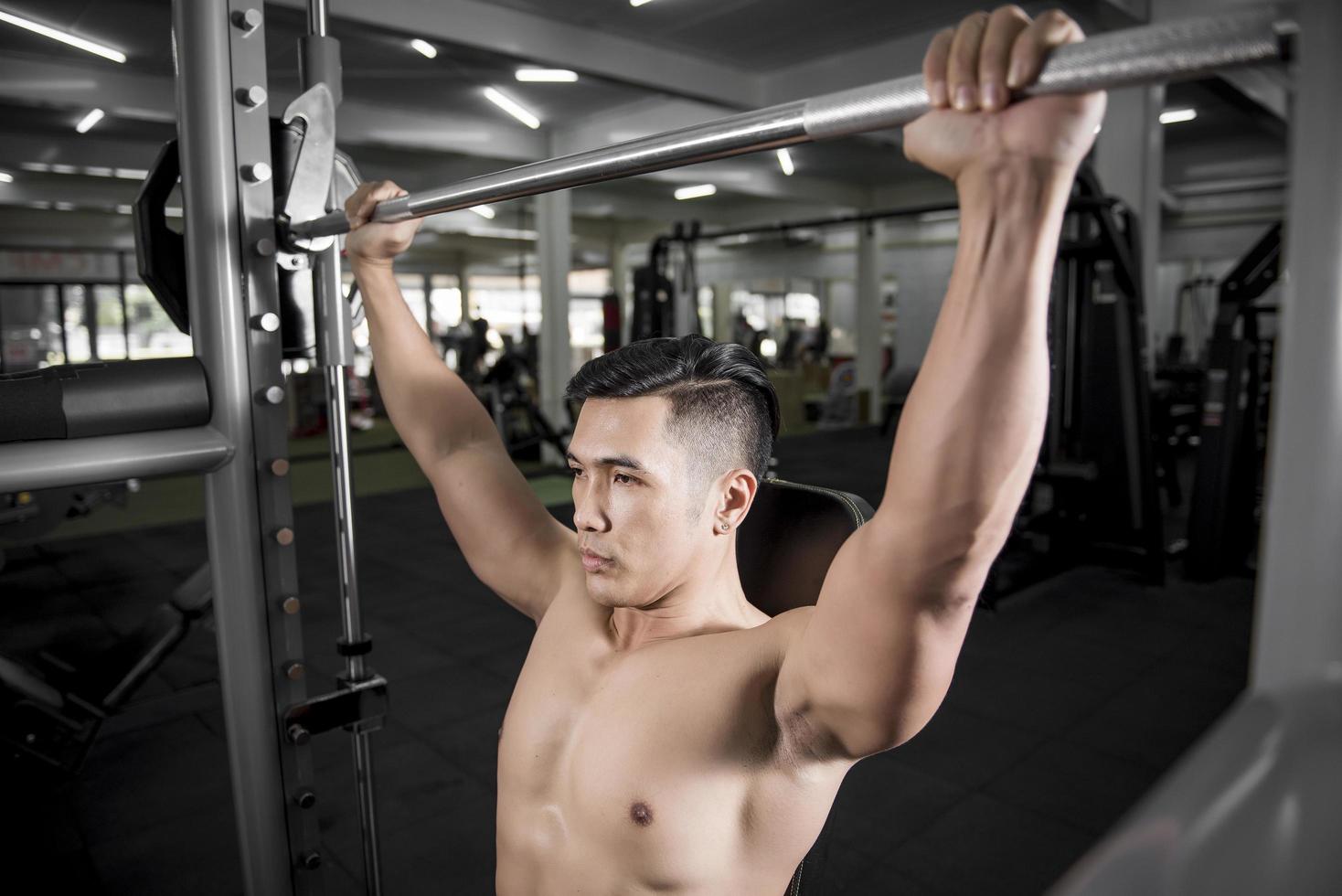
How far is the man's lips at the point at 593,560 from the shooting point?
0.89 m

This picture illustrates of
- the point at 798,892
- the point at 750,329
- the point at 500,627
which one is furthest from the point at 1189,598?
the point at 750,329

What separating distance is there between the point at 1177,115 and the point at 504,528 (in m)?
8.63

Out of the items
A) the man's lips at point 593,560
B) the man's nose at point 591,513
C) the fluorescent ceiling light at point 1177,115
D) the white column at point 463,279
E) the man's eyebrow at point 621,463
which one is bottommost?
the man's lips at point 593,560

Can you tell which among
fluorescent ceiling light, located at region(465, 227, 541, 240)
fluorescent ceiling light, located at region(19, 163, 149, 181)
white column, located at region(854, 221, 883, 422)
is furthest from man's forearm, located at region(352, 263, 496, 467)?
white column, located at region(854, 221, 883, 422)

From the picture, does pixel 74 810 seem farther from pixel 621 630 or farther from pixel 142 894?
pixel 621 630

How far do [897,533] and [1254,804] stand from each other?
1.01ft

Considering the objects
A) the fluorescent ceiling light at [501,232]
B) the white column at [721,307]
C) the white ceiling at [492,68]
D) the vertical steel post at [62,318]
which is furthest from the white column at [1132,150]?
the vertical steel post at [62,318]

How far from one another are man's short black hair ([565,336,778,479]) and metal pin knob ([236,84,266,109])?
0.60 metres

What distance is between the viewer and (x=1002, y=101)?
54 cm

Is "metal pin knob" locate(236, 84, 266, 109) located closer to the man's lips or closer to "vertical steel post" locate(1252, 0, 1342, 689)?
the man's lips

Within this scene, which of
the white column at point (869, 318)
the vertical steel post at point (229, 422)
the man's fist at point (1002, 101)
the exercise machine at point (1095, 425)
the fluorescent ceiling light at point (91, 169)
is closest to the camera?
the man's fist at point (1002, 101)

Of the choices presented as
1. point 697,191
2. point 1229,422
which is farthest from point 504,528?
point 697,191

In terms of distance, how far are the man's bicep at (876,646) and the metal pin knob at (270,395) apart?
2.63 ft

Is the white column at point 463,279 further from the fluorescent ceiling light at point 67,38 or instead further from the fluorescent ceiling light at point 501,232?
the fluorescent ceiling light at point 67,38
